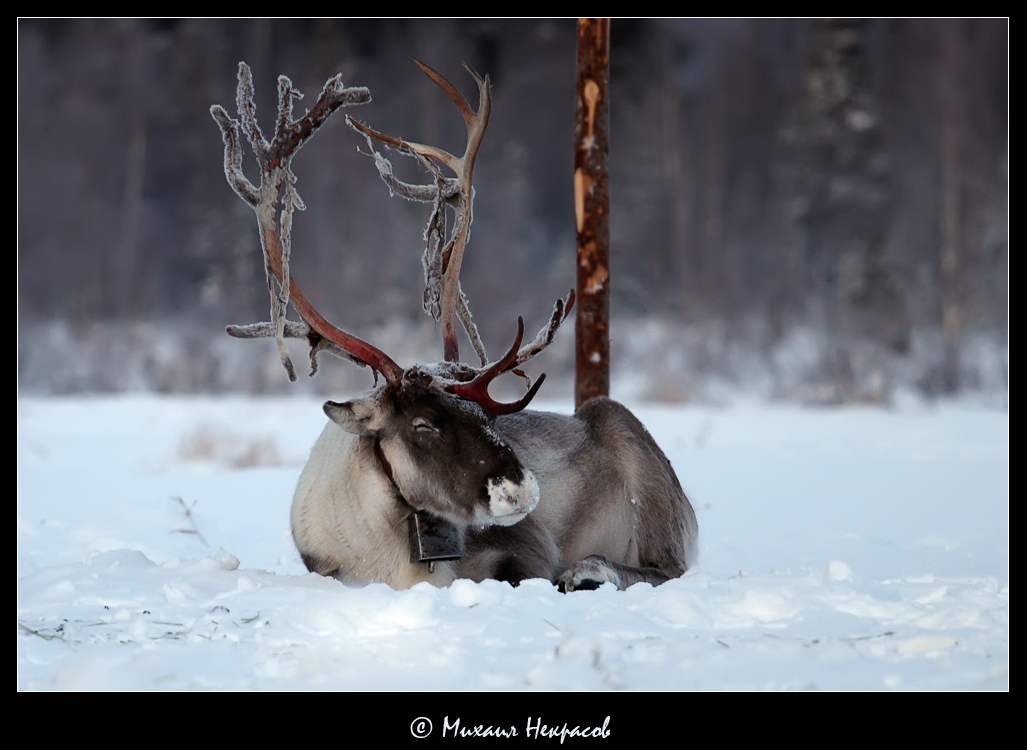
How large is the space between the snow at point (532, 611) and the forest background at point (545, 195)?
9.74 m

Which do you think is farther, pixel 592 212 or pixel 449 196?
pixel 592 212

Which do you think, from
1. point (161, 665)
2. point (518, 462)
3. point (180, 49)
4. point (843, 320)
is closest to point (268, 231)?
point (518, 462)

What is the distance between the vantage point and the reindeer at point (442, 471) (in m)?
4.67

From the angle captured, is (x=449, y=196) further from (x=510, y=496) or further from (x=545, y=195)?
(x=545, y=195)

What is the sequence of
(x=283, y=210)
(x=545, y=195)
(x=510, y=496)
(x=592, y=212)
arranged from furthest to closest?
(x=545, y=195) < (x=592, y=212) < (x=283, y=210) < (x=510, y=496)

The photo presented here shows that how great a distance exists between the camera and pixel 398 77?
22.1m

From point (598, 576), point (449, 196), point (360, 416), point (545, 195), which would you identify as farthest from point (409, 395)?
point (545, 195)

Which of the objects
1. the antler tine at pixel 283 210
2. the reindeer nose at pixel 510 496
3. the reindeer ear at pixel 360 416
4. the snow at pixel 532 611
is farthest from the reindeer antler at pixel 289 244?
the snow at pixel 532 611

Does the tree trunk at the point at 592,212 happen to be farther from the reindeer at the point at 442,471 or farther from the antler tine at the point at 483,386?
the antler tine at the point at 483,386

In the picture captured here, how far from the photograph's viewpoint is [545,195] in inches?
913

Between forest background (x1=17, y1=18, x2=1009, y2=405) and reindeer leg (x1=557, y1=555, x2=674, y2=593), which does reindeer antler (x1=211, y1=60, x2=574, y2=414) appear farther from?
forest background (x1=17, y1=18, x2=1009, y2=405)

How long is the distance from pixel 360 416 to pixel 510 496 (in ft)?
2.73

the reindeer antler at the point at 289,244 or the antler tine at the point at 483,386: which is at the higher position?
the reindeer antler at the point at 289,244

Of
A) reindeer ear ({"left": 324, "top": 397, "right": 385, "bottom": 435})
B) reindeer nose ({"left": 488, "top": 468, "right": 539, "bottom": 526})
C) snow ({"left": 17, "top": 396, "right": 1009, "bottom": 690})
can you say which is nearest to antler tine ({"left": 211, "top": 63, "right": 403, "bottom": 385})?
reindeer ear ({"left": 324, "top": 397, "right": 385, "bottom": 435})
